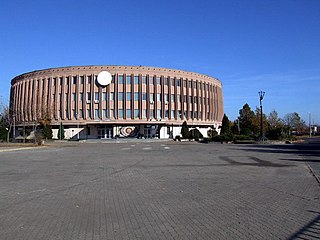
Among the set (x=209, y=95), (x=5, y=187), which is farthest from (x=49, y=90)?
(x=5, y=187)

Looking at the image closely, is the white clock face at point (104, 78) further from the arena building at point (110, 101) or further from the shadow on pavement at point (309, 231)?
the shadow on pavement at point (309, 231)

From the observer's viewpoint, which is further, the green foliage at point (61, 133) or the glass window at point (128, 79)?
the glass window at point (128, 79)

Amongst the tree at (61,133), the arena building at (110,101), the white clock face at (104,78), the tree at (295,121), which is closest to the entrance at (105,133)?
the arena building at (110,101)

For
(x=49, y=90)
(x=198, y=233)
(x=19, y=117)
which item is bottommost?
(x=198, y=233)

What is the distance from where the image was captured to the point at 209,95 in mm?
92375

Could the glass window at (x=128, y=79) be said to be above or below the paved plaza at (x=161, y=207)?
above

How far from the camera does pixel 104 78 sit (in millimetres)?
78188

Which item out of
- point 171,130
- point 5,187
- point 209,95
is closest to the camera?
point 5,187

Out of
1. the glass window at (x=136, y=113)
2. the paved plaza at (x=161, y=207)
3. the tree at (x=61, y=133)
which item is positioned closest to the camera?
the paved plaza at (x=161, y=207)

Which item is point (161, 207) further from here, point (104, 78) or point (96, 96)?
point (96, 96)

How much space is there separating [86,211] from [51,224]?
122 cm

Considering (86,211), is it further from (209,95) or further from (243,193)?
(209,95)

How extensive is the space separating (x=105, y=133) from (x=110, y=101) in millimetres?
7788

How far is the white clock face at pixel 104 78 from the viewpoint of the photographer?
77938mm
